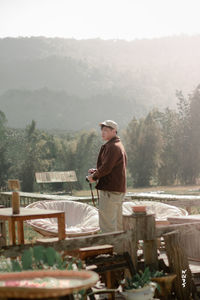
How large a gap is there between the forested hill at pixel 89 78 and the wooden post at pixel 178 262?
11603 centimetres

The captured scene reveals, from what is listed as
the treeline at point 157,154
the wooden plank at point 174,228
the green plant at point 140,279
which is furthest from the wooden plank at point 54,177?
the green plant at point 140,279

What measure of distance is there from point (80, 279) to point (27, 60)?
6239 inches

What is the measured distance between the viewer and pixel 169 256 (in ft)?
14.7

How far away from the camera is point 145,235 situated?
14.0ft

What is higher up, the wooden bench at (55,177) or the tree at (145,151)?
the tree at (145,151)

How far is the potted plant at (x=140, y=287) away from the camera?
400cm

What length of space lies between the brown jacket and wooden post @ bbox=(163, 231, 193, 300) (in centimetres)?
123

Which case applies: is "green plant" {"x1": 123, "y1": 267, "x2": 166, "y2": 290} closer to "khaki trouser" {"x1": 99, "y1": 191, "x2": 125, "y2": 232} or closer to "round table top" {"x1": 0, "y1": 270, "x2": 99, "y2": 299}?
"khaki trouser" {"x1": 99, "y1": 191, "x2": 125, "y2": 232}

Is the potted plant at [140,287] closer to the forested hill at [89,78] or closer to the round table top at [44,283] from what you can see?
the round table top at [44,283]

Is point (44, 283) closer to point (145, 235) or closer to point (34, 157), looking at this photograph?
point (145, 235)

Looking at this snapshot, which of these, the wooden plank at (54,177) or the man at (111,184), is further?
the wooden plank at (54,177)

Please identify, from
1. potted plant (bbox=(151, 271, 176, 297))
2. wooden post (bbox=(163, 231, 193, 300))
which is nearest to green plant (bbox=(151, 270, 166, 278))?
potted plant (bbox=(151, 271, 176, 297))

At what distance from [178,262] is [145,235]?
44 cm

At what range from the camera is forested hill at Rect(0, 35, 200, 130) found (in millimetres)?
128875
